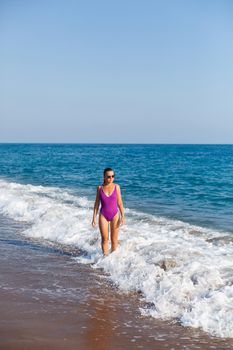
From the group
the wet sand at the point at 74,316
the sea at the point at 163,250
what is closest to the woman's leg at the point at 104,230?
the sea at the point at 163,250

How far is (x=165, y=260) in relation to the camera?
711 centimetres

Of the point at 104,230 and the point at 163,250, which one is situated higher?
the point at 104,230

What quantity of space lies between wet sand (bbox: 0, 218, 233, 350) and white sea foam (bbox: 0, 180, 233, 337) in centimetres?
27

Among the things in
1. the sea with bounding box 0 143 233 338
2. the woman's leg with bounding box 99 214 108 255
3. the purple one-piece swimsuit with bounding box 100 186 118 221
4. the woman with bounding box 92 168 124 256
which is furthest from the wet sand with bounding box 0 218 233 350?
the purple one-piece swimsuit with bounding box 100 186 118 221

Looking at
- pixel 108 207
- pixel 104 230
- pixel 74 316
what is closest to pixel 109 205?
pixel 108 207

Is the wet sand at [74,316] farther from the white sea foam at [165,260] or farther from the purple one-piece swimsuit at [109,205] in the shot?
the purple one-piece swimsuit at [109,205]

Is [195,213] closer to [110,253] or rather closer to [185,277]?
[110,253]

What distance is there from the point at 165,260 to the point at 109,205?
4.60 feet

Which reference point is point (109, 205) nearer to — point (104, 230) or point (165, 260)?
point (104, 230)

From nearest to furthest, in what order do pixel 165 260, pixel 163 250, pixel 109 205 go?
1. pixel 165 260
2. pixel 109 205
3. pixel 163 250

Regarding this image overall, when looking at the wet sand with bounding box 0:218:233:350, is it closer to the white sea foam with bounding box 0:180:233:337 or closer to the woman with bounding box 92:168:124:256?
the white sea foam with bounding box 0:180:233:337

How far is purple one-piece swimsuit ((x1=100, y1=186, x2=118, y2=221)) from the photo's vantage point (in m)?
7.63

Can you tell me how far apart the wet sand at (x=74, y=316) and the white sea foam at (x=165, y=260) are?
0.27 metres

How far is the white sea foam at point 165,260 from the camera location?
5211mm
